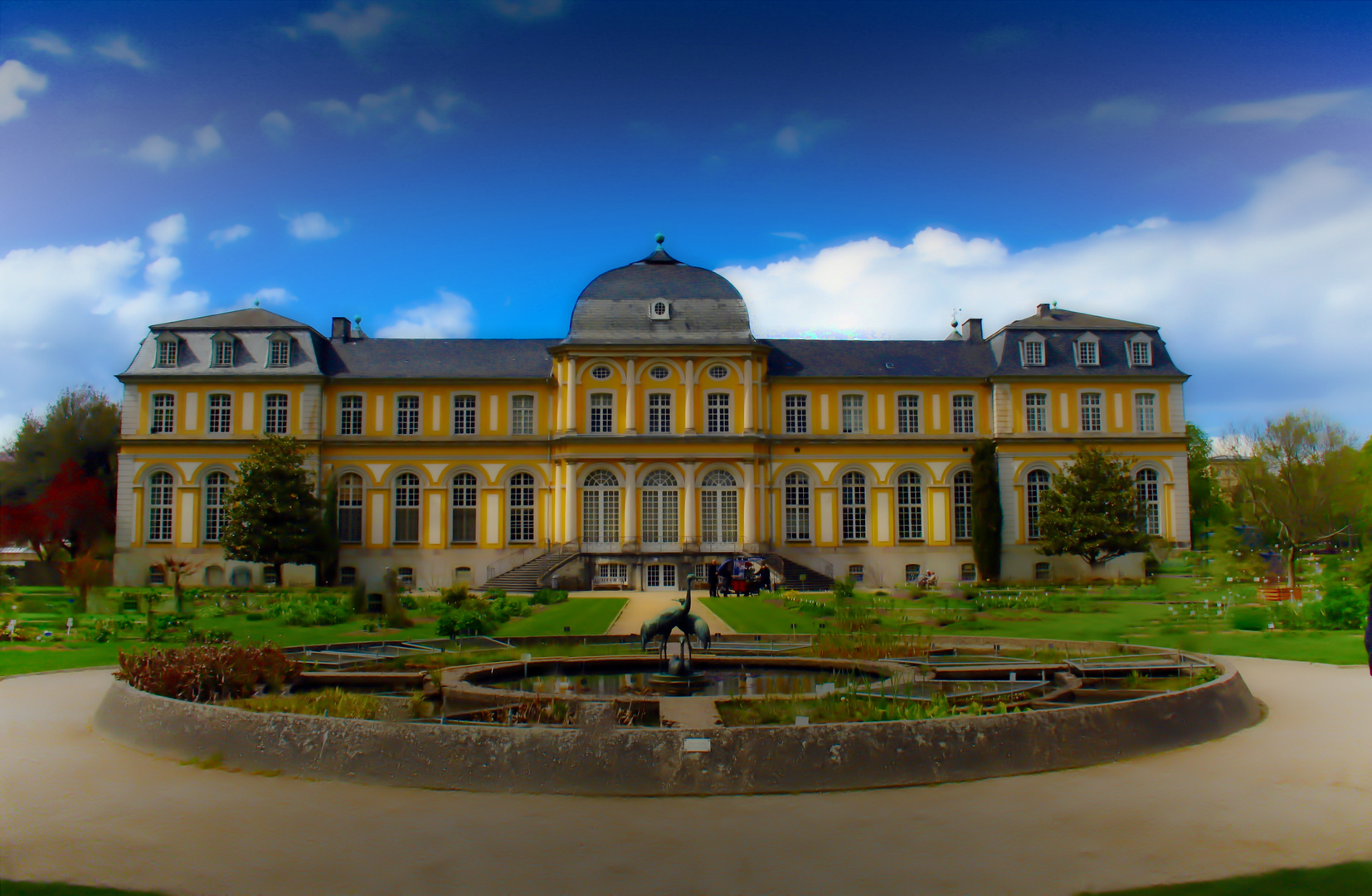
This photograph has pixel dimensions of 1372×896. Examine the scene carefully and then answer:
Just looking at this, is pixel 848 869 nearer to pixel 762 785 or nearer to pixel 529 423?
pixel 762 785

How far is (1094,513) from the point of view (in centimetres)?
3934

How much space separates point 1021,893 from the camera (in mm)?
5691

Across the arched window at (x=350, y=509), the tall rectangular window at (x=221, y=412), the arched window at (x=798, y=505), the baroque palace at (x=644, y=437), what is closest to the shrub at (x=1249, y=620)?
the baroque palace at (x=644, y=437)

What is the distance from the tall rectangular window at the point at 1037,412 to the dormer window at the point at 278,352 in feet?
107

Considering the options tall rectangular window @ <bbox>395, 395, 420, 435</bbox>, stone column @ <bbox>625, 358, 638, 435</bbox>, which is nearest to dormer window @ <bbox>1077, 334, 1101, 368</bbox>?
stone column @ <bbox>625, 358, 638, 435</bbox>

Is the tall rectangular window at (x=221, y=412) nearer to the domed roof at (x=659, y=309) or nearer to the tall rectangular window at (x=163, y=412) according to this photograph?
the tall rectangular window at (x=163, y=412)

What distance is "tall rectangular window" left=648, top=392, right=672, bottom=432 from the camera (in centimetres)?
4166

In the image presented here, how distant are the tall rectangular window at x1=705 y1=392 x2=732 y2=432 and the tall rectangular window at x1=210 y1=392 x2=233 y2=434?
2058 centimetres

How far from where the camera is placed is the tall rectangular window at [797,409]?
143 feet

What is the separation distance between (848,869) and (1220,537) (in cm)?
2272

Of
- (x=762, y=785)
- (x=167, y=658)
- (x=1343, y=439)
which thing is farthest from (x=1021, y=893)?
(x=1343, y=439)

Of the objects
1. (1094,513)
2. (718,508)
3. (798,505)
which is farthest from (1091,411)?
(718,508)

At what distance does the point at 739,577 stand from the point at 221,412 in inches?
934

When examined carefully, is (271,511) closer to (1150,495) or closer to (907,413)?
(907,413)
